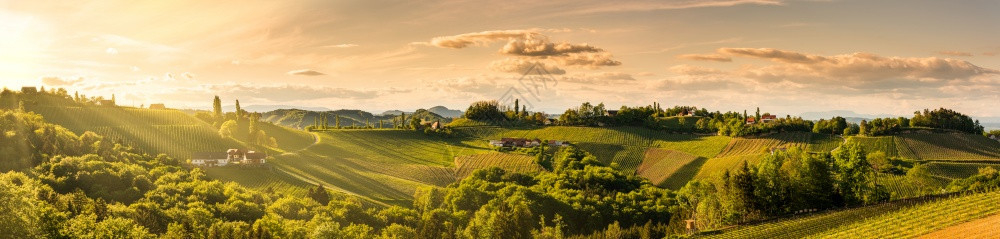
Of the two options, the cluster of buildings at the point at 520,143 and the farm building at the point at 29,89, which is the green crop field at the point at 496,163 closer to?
the cluster of buildings at the point at 520,143

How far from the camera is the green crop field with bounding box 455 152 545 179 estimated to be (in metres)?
145

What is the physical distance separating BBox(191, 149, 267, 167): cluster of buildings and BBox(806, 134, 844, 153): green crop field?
444 ft

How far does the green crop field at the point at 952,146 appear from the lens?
13412cm

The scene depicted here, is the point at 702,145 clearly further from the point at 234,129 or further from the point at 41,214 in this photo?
the point at 41,214

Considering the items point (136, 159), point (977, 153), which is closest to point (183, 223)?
point (136, 159)

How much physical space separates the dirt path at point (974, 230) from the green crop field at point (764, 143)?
101123mm

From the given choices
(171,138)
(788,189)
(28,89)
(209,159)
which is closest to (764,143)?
(788,189)

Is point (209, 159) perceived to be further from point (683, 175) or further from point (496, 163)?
point (683, 175)

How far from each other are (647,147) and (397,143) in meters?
79.1

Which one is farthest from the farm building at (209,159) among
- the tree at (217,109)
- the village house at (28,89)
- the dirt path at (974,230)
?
the dirt path at (974,230)

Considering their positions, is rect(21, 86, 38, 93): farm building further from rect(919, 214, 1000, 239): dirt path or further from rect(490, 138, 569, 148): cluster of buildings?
rect(919, 214, 1000, 239): dirt path

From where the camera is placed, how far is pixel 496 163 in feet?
494

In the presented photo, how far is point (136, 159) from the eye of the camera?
106m

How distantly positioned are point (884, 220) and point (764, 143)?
346ft
